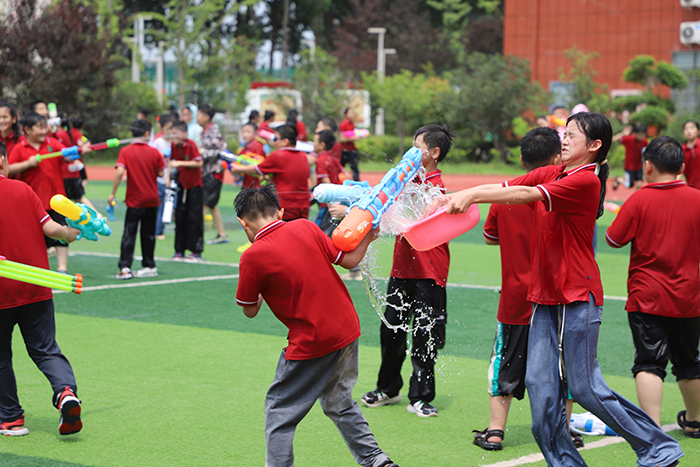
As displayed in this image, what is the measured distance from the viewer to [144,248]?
429 inches

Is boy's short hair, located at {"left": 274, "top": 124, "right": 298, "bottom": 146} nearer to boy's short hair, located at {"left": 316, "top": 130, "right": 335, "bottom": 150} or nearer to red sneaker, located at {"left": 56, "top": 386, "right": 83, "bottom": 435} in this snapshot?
boy's short hair, located at {"left": 316, "top": 130, "right": 335, "bottom": 150}

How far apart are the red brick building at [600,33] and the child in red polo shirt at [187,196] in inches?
1128

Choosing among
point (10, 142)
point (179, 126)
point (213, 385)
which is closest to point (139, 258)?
point (179, 126)

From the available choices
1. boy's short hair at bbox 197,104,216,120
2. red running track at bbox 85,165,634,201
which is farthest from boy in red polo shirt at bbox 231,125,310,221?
boy's short hair at bbox 197,104,216,120

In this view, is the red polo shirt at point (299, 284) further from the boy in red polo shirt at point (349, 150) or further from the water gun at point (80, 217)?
the boy in red polo shirt at point (349, 150)

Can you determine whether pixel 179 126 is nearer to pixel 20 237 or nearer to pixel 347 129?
pixel 347 129

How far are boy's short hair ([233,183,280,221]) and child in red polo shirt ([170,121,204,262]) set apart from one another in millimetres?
8201

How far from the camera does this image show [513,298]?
4.98 m

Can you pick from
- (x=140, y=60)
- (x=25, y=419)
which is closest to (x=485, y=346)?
(x=25, y=419)

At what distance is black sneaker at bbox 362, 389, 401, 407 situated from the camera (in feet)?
19.3

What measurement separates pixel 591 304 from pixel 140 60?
135 feet

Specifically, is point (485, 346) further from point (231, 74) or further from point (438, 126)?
point (231, 74)

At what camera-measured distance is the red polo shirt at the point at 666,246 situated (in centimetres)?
507

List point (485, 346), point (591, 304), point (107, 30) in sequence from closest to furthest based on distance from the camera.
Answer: point (591, 304) < point (485, 346) < point (107, 30)
